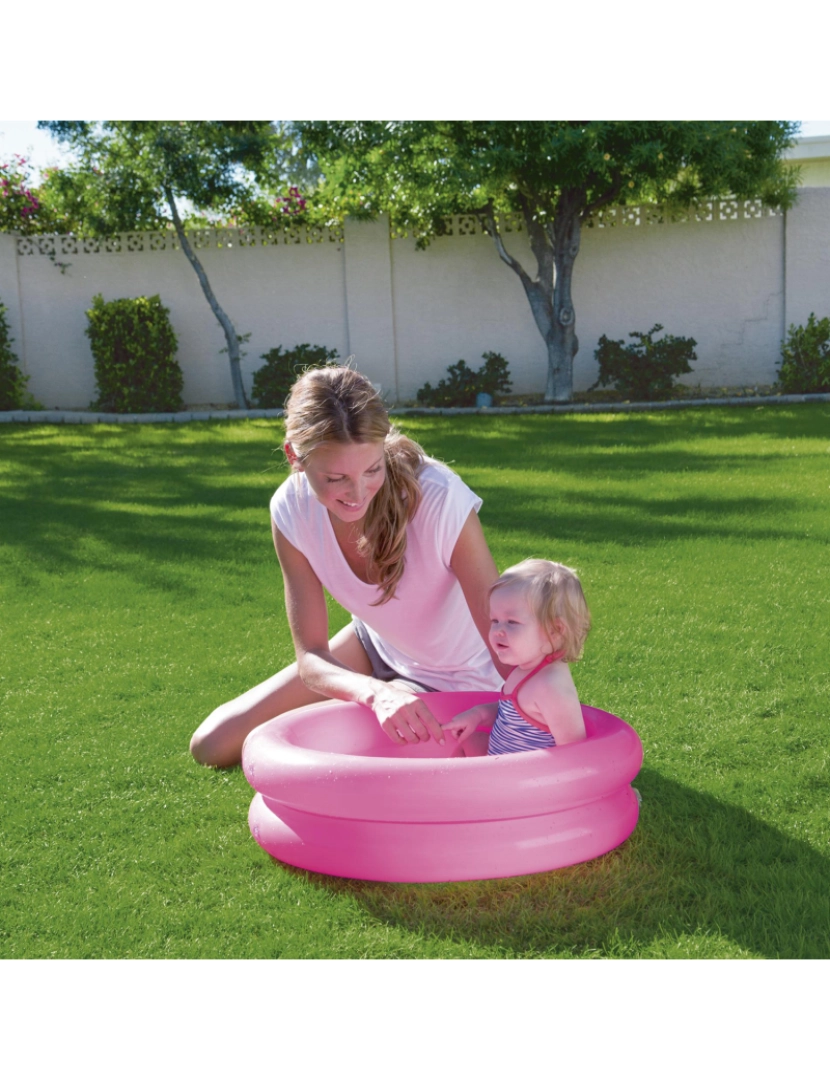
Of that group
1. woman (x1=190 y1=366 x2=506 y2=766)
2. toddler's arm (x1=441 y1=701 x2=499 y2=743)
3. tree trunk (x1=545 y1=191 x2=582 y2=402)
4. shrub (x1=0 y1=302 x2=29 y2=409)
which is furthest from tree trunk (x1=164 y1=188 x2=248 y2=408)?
toddler's arm (x1=441 y1=701 x2=499 y2=743)

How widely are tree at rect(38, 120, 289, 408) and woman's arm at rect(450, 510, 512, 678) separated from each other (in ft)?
35.2

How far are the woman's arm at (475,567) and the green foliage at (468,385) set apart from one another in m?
9.94

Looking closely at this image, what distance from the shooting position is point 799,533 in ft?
19.0

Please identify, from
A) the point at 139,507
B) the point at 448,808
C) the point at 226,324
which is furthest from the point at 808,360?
the point at 448,808

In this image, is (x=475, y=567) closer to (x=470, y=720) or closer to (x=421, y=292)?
(x=470, y=720)

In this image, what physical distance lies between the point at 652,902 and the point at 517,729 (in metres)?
0.53

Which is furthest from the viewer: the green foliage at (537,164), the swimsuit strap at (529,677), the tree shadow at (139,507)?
the green foliage at (537,164)

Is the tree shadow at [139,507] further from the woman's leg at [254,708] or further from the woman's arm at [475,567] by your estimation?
the woman's arm at [475,567]

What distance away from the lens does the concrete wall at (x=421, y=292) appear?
42.2 ft

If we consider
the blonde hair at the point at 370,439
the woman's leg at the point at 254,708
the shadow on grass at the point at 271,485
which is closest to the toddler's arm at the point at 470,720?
the blonde hair at the point at 370,439

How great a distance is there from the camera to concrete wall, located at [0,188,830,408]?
12.9 m

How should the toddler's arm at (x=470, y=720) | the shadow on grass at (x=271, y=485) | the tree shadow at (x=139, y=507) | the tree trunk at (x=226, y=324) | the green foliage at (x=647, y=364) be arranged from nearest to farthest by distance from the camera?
the toddler's arm at (x=470, y=720) < the tree shadow at (x=139, y=507) < the shadow on grass at (x=271, y=485) < the green foliage at (x=647, y=364) < the tree trunk at (x=226, y=324)

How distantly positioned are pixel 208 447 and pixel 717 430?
484 cm

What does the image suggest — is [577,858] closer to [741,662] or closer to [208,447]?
[741,662]
